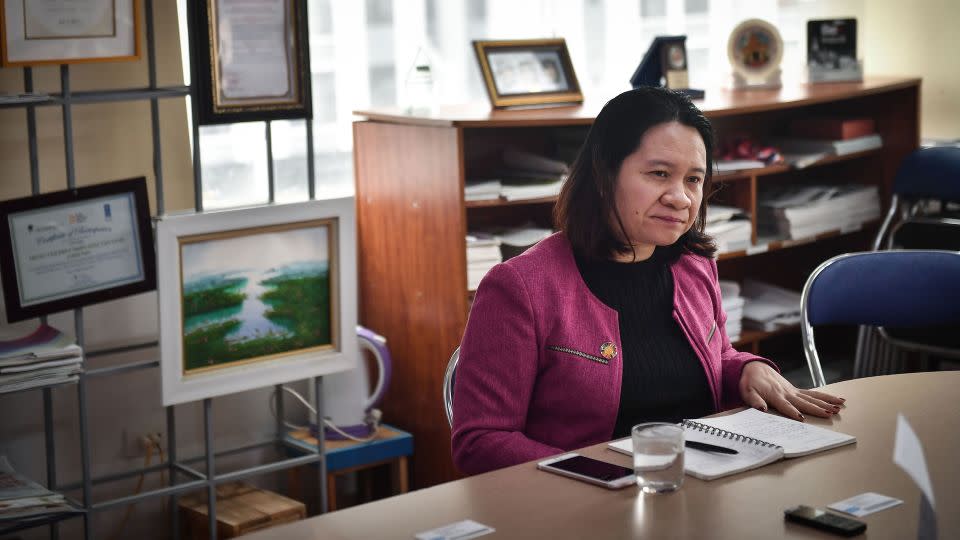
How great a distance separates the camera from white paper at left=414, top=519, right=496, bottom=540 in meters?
1.52

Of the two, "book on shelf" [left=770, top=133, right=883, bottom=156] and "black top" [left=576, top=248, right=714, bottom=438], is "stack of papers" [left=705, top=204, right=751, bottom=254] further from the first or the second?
"black top" [left=576, top=248, right=714, bottom=438]

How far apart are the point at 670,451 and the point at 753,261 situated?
10.5 ft

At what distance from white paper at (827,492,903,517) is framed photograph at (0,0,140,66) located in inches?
73.5

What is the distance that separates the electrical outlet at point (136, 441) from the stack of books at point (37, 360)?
605 mm

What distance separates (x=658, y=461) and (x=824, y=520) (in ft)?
0.75

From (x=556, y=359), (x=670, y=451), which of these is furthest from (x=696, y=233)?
(x=670, y=451)

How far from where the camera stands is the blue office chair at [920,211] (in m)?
4.12

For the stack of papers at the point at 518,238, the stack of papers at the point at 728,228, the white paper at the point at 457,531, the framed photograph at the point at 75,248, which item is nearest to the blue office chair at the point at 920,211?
the stack of papers at the point at 728,228

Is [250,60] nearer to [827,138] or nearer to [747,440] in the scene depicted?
[747,440]

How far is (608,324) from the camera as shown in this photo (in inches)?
84.0

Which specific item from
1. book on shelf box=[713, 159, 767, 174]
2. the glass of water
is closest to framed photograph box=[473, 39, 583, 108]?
book on shelf box=[713, 159, 767, 174]

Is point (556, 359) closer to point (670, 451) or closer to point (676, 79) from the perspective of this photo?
point (670, 451)

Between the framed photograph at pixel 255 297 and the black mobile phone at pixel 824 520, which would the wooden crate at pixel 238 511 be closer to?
the framed photograph at pixel 255 297

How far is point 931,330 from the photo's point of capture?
3.75m
